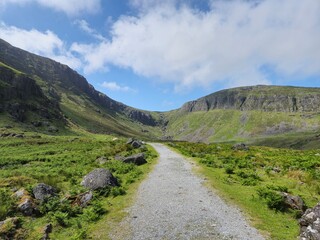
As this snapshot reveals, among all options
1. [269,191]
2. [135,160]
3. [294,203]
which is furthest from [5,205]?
[135,160]

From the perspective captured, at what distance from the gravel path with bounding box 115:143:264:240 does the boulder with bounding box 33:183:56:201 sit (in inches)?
229

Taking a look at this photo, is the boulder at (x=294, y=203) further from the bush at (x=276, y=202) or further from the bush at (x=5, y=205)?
the bush at (x=5, y=205)

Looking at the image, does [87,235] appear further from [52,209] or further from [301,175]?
[301,175]

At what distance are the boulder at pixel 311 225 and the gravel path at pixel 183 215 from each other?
186 centimetres

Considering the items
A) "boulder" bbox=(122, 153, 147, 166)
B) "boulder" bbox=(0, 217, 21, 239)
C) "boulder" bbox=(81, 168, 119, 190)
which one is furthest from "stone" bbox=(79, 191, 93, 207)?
"boulder" bbox=(122, 153, 147, 166)

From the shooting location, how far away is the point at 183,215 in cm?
1673

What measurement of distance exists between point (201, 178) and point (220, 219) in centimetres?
1117

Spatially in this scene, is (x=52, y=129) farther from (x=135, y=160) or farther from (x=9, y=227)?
(x=9, y=227)

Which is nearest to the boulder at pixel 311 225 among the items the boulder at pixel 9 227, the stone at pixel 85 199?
the stone at pixel 85 199

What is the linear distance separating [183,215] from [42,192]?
9.69 meters

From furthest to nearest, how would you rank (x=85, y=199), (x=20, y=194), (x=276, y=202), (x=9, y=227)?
(x=85, y=199) < (x=20, y=194) < (x=276, y=202) < (x=9, y=227)

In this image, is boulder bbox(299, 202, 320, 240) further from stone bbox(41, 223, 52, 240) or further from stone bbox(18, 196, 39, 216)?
stone bbox(18, 196, 39, 216)

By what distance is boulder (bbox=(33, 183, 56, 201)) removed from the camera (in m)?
19.9

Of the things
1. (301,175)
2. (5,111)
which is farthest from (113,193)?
(5,111)
